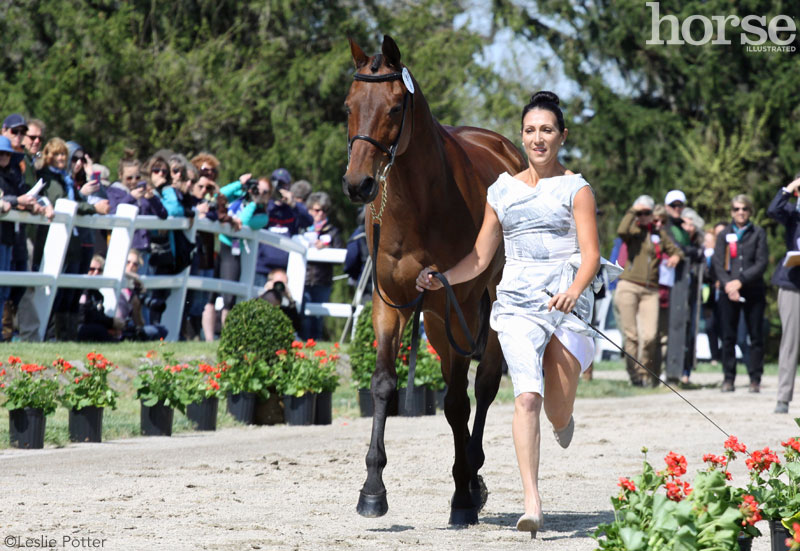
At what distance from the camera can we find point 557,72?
32594mm

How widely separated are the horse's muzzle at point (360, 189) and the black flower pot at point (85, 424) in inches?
166

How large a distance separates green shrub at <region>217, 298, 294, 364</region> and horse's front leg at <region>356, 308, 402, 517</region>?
4679 millimetres

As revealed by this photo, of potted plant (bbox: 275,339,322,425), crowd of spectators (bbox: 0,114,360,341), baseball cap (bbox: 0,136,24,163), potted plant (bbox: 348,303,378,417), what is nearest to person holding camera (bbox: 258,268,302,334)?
crowd of spectators (bbox: 0,114,360,341)

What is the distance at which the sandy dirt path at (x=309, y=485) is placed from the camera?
5.73 meters

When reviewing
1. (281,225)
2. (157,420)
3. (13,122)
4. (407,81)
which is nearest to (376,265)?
(407,81)


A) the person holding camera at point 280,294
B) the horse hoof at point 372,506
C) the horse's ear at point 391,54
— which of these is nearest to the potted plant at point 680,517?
the horse hoof at point 372,506

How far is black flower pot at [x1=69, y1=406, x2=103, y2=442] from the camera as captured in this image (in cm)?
945

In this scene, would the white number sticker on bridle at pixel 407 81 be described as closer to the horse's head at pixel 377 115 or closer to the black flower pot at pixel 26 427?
the horse's head at pixel 377 115

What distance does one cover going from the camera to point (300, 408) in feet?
37.0

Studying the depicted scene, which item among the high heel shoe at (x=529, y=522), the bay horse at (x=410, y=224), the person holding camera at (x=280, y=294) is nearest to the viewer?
the high heel shoe at (x=529, y=522)

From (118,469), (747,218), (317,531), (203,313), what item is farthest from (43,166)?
(747,218)

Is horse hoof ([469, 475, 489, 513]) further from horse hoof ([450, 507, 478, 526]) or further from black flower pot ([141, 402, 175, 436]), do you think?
black flower pot ([141, 402, 175, 436])

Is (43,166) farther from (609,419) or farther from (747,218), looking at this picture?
(747,218)

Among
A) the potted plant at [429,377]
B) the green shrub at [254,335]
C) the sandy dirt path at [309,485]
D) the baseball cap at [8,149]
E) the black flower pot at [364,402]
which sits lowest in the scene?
the sandy dirt path at [309,485]
